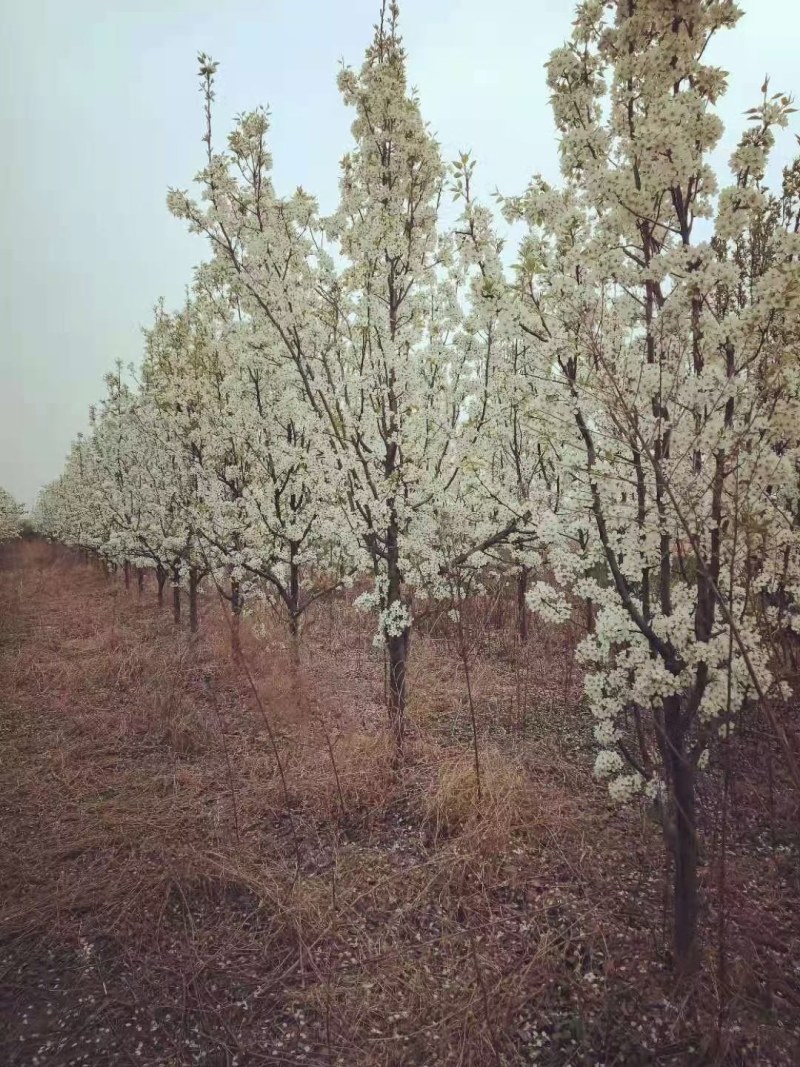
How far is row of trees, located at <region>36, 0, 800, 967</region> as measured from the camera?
8.64ft

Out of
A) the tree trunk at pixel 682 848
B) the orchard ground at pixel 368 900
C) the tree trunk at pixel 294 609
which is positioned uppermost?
the tree trunk at pixel 294 609

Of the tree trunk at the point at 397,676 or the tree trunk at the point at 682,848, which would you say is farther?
the tree trunk at the point at 397,676

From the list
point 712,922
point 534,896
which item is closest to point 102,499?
point 534,896

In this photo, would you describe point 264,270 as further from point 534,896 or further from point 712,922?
point 712,922

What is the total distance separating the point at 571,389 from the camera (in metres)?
3.10

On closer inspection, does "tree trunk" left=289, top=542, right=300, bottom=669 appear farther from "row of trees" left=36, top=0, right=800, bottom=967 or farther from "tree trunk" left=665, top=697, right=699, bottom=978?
"tree trunk" left=665, top=697, right=699, bottom=978

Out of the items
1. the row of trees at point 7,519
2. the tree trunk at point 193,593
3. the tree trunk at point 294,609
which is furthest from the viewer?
the row of trees at point 7,519

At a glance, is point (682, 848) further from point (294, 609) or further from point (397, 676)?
point (294, 609)

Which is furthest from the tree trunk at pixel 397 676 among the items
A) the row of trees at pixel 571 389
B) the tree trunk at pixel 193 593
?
the tree trunk at pixel 193 593

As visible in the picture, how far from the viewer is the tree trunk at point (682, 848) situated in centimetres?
301

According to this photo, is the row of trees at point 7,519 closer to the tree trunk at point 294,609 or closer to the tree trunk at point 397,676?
the tree trunk at point 294,609

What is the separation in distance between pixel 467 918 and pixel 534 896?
531 mm

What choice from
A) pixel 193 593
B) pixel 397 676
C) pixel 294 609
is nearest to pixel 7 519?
pixel 193 593

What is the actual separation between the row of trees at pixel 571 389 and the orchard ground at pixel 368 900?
519 millimetres
